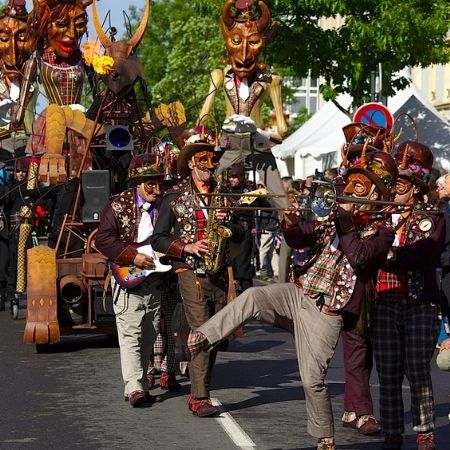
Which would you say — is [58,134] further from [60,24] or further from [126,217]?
[126,217]

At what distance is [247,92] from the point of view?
18078mm

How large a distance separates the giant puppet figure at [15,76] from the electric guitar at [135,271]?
644 centimetres

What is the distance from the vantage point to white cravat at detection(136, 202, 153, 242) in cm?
1173

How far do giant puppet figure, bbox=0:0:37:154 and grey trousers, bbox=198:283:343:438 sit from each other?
9191mm

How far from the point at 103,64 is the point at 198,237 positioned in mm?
4278

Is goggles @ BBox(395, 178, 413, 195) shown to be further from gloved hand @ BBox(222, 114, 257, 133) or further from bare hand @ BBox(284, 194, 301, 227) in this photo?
gloved hand @ BBox(222, 114, 257, 133)

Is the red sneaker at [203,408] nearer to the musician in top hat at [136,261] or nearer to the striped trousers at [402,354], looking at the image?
the musician in top hat at [136,261]

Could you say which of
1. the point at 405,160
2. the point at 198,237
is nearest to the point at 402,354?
the point at 405,160

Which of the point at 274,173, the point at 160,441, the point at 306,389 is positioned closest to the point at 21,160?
the point at 274,173

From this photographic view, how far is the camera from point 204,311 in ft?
36.4

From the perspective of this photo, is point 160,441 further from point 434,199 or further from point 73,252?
point 73,252

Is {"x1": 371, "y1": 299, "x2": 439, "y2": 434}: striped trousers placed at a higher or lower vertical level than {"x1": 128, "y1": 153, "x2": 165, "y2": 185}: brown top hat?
lower

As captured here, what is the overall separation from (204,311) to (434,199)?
6.02 ft

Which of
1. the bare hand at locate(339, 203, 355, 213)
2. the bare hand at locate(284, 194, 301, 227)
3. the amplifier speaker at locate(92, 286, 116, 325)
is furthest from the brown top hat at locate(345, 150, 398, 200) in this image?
the amplifier speaker at locate(92, 286, 116, 325)
